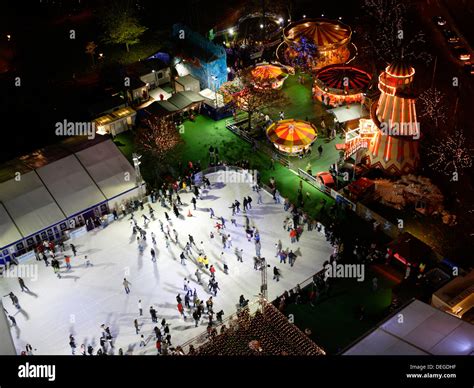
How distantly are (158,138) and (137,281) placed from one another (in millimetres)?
11664

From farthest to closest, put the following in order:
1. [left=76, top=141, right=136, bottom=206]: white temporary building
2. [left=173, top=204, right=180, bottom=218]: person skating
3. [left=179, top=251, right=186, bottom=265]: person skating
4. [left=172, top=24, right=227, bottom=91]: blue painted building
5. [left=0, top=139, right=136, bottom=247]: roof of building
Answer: [left=172, top=24, right=227, bottom=91]: blue painted building, [left=76, top=141, right=136, bottom=206]: white temporary building, [left=173, top=204, right=180, bottom=218]: person skating, [left=0, top=139, right=136, bottom=247]: roof of building, [left=179, top=251, right=186, bottom=265]: person skating

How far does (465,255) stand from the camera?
34.4 meters

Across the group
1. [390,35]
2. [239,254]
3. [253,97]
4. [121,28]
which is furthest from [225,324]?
[390,35]

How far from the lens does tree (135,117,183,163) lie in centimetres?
4184

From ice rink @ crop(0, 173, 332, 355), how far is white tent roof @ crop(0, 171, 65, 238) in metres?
2.13

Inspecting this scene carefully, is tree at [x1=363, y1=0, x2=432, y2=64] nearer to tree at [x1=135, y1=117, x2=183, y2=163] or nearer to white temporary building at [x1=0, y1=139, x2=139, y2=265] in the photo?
tree at [x1=135, y1=117, x2=183, y2=163]

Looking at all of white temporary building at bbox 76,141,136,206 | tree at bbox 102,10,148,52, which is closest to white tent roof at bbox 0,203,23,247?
white temporary building at bbox 76,141,136,206

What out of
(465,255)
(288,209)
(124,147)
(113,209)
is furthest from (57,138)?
(465,255)

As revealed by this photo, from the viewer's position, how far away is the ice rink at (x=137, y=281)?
3120 centimetres

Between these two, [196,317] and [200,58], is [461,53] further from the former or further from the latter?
[196,317]

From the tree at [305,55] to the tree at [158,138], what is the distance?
13315 mm

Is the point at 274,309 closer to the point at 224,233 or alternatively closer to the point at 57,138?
the point at 224,233

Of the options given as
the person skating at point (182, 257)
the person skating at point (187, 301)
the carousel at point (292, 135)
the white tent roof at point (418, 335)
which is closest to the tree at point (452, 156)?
the carousel at point (292, 135)

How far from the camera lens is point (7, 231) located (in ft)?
115
